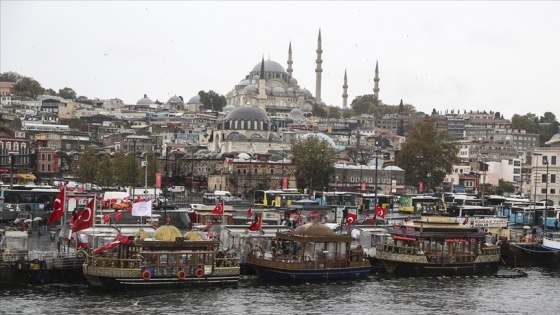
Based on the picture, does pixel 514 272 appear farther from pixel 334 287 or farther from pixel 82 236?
pixel 82 236

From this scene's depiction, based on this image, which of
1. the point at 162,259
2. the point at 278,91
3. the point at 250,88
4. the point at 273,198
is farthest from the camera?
the point at 278,91

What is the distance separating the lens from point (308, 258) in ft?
123

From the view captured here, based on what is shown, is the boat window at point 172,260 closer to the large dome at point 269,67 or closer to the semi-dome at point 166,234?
the semi-dome at point 166,234

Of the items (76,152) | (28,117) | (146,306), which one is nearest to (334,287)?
(146,306)

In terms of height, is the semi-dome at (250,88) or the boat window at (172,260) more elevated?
the semi-dome at (250,88)

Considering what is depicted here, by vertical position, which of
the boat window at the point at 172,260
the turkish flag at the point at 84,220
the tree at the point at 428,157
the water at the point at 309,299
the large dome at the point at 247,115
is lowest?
the water at the point at 309,299

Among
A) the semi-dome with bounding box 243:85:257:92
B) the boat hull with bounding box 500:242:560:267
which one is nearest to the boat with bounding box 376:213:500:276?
the boat hull with bounding box 500:242:560:267

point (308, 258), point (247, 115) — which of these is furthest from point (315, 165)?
point (308, 258)

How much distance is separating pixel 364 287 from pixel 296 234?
3.04m

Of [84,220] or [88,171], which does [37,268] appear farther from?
[88,171]

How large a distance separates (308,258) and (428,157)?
69.8m

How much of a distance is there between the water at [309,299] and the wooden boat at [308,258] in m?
0.44

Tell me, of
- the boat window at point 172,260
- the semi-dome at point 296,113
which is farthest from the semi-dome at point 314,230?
the semi-dome at point 296,113

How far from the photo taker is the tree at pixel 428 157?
4136 inches
